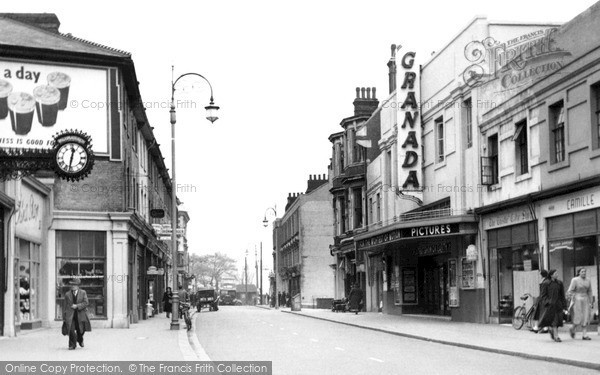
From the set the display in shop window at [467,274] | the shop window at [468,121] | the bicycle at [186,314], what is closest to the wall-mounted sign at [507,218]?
the display in shop window at [467,274]

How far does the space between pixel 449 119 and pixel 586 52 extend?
10927mm

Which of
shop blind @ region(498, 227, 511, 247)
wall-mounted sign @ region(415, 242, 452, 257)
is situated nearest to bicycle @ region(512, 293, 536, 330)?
shop blind @ region(498, 227, 511, 247)

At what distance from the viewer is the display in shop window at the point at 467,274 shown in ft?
105

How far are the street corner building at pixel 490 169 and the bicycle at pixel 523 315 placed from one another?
2.41 ft

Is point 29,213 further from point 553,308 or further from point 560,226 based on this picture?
point 553,308

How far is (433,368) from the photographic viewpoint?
15.8 meters

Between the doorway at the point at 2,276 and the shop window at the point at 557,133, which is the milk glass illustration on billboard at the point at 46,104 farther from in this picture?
the shop window at the point at 557,133

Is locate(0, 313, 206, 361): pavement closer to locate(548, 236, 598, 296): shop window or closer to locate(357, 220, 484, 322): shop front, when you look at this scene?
locate(548, 236, 598, 296): shop window

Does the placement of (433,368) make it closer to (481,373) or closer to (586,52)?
(481,373)

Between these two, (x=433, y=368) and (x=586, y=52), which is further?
(x=586, y=52)

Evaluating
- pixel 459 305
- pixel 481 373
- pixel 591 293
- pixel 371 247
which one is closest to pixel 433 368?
pixel 481 373

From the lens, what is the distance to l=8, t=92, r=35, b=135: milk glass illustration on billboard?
32.9 metres

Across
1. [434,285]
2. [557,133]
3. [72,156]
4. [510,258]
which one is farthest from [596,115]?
[434,285]

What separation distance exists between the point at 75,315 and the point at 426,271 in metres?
22.8
